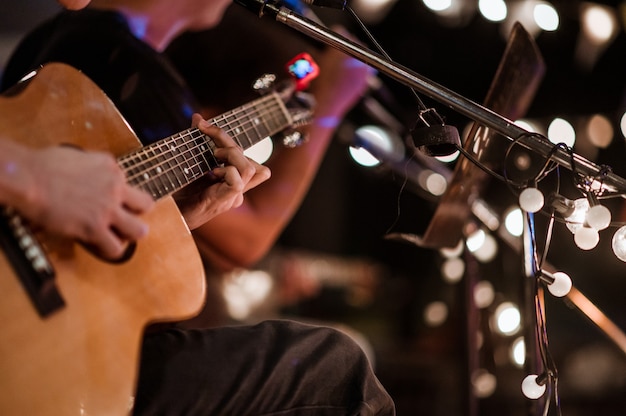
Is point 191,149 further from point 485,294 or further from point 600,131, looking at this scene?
point 600,131

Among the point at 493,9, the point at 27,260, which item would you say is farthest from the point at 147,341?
the point at 493,9

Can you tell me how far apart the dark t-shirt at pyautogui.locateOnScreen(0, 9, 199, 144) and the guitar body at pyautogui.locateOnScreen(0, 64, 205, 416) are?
59 cm

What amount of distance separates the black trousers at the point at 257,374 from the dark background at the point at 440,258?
5.32 ft

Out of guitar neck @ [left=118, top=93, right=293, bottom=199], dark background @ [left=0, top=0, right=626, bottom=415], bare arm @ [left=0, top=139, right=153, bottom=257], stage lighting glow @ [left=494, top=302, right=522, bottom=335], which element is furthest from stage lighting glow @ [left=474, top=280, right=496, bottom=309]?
bare arm @ [left=0, top=139, right=153, bottom=257]

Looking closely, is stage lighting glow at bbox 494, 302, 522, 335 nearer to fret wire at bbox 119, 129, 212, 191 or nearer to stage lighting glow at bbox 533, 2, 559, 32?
stage lighting glow at bbox 533, 2, 559, 32

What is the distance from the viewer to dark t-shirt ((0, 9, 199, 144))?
1.71 m

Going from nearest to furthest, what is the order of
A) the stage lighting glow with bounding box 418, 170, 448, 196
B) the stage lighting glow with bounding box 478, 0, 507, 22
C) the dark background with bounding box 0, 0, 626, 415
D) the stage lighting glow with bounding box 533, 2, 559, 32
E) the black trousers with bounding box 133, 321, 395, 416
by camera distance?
1. the black trousers with bounding box 133, 321, 395, 416
2. the stage lighting glow with bounding box 478, 0, 507, 22
3. the stage lighting glow with bounding box 418, 170, 448, 196
4. the stage lighting glow with bounding box 533, 2, 559, 32
5. the dark background with bounding box 0, 0, 626, 415

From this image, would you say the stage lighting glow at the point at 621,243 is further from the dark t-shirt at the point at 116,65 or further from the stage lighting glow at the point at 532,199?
the dark t-shirt at the point at 116,65

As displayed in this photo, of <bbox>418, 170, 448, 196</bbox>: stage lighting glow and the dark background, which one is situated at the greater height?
<bbox>418, 170, 448, 196</bbox>: stage lighting glow

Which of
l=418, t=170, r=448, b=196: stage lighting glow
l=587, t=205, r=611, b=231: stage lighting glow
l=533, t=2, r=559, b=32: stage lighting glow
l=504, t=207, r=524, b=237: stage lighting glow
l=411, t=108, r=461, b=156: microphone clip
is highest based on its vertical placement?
l=411, t=108, r=461, b=156: microphone clip

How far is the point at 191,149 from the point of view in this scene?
131 cm

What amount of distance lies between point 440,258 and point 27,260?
3.66 m

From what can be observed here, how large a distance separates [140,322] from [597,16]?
9.98 ft

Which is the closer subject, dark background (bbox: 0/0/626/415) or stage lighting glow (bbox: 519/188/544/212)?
stage lighting glow (bbox: 519/188/544/212)
